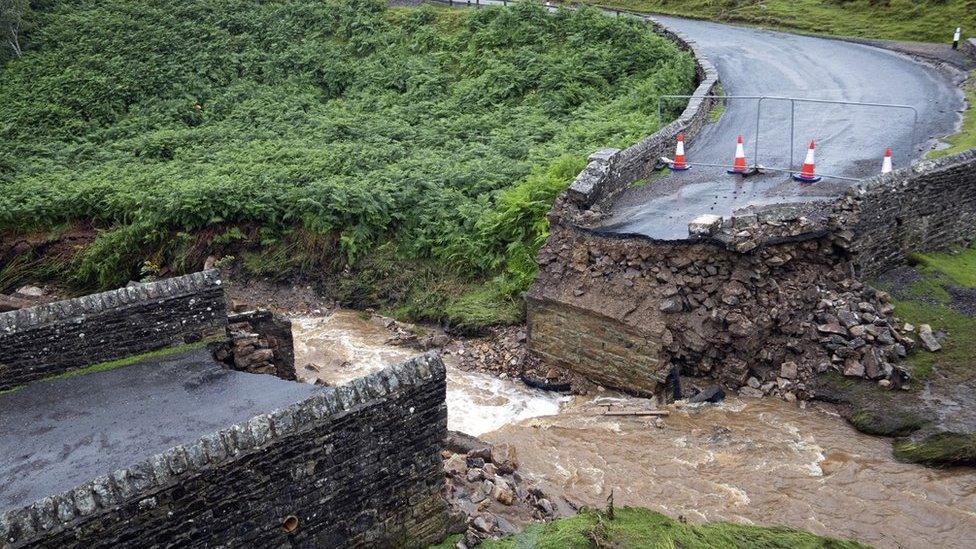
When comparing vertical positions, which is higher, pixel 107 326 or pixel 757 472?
pixel 107 326

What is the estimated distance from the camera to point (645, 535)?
8.92 metres

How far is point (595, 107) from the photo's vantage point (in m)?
23.6

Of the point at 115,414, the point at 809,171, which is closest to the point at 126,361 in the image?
the point at 115,414

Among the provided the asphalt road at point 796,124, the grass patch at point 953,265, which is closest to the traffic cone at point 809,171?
the asphalt road at point 796,124

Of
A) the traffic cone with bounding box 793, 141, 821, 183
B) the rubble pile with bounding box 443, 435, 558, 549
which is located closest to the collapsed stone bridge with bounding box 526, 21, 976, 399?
the traffic cone with bounding box 793, 141, 821, 183

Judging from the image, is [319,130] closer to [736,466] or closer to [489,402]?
[489,402]

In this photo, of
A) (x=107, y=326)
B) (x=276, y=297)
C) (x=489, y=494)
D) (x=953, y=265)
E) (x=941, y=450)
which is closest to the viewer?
(x=489, y=494)

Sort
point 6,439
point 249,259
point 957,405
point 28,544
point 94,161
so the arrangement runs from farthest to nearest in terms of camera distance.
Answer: point 94,161 → point 249,259 → point 957,405 → point 6,439 → point 28,544

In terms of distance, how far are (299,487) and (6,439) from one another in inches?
139

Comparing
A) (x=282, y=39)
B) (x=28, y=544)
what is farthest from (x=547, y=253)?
(x=282, y=39)

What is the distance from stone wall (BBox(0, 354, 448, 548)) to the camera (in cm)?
647

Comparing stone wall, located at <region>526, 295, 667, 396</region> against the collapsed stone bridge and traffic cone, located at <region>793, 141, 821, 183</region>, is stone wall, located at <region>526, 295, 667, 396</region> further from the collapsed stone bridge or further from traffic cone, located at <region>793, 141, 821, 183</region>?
traffic cone, located at <region>793, 141, 821, 183</region>

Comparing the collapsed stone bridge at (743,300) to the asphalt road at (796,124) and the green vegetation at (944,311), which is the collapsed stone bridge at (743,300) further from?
the asphalt road at (796,124)

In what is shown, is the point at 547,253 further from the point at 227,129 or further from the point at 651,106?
the point at 227,129
